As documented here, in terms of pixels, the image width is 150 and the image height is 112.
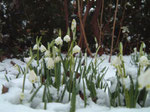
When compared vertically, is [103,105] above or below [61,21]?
below

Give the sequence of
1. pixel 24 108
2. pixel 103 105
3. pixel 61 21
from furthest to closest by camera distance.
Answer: pixel 61 21, pixel 103 105, pixel 24 108

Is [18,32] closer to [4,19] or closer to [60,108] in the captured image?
[4,19]

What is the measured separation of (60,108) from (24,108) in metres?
0.18

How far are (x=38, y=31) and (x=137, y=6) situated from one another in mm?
2199

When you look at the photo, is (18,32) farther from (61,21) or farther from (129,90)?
(129,90)

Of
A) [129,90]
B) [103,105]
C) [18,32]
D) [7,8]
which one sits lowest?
[103,105]

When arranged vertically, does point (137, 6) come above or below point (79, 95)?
above

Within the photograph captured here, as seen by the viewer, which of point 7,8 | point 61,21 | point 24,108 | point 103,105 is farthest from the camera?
point 61,21

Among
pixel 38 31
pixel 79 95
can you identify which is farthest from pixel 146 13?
pixel 79 95

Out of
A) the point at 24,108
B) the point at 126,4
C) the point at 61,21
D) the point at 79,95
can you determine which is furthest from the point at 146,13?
the point at 24,108

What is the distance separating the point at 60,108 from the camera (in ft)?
2.89

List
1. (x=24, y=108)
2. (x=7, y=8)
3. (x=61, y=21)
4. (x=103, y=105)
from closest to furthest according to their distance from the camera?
(x=24, y=108)
(x=103, y=105)
(x=7, y=8)
(x=61, y=21)

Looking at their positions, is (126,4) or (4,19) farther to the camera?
(126,4)

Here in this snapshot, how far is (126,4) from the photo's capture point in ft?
11.8
